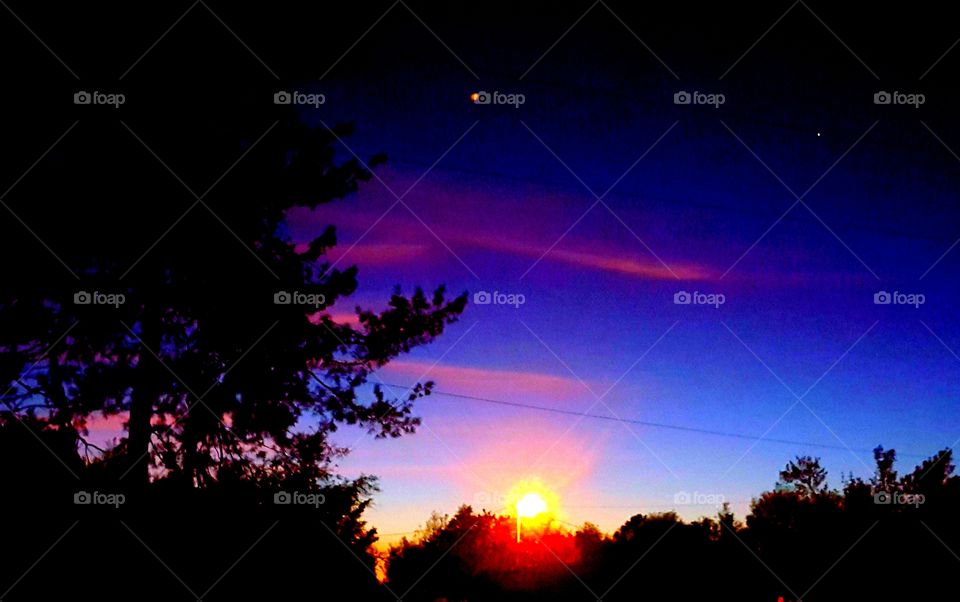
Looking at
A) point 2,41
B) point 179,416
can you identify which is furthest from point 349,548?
point 2,41

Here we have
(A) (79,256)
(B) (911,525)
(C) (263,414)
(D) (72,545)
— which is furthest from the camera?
(B) (911,525)

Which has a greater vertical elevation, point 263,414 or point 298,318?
point 298,318

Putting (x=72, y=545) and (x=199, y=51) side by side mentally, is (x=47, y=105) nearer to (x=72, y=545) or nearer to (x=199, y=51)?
(x=199, y=51)

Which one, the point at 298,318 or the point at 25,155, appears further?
the point at 298,318

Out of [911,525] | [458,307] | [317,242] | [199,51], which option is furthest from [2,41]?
[911,525]

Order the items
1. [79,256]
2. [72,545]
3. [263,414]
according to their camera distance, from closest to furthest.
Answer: [72,545]
[79,256]
[263,414]

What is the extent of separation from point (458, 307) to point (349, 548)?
431cm

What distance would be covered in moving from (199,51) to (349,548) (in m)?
8.11

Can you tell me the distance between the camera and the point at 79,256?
11945mm

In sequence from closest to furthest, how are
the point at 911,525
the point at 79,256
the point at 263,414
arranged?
the point at 79,256
the point at 263,414
the point at 911,525

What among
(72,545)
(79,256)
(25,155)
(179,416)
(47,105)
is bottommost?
(72,545)

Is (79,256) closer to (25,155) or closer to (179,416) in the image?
(25,155)

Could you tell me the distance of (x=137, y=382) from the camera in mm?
12461

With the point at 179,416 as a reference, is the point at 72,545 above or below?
below
